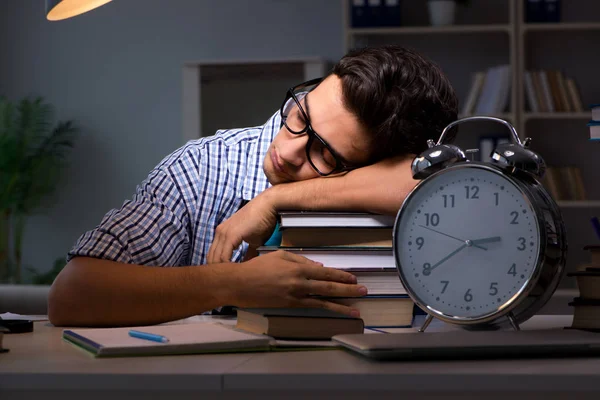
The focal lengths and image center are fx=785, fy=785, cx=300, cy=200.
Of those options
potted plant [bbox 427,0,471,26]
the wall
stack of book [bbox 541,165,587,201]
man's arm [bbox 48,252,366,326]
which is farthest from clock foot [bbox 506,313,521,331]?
the wall

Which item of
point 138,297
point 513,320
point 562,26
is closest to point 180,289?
point 138,297

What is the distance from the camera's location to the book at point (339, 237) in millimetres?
1174

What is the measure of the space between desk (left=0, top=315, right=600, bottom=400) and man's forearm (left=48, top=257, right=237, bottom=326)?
0.44 metres

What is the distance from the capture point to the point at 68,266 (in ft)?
4.54

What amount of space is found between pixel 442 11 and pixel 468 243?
148 inches

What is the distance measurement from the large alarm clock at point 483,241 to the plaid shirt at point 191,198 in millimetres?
665

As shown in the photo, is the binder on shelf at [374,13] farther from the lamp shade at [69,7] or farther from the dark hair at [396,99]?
the lamp shade at [69,7]

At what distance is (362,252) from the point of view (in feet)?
3.82

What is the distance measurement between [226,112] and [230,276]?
12.5 feet

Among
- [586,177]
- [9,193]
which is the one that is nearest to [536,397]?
[586,177]

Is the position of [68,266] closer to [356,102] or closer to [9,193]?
[356,102]

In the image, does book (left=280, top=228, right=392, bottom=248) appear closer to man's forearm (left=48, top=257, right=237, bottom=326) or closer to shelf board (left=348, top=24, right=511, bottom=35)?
man's forearm (left=48, top=257, right=237, bottom=326)

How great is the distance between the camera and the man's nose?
1.50 m

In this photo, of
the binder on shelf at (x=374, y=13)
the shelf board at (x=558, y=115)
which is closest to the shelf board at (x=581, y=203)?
the shelf board at (x=558, y=115)
